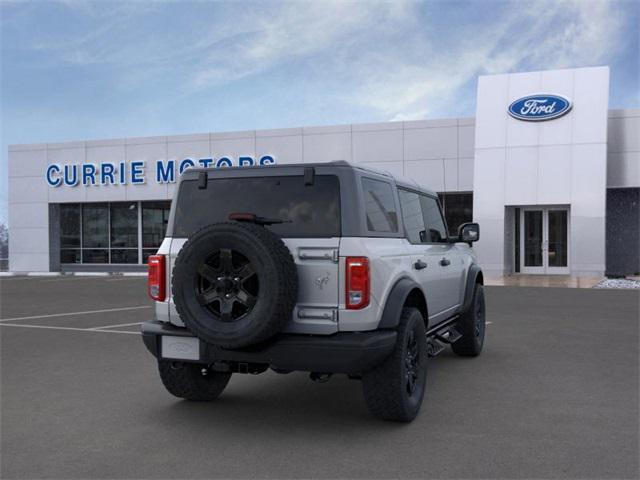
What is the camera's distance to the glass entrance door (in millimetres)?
23552

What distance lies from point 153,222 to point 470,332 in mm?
24673

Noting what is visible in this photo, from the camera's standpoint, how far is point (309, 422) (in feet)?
16.9

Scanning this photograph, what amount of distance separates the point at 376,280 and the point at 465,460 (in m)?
1.34

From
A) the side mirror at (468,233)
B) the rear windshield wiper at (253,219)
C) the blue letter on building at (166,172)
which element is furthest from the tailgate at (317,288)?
the blue letter on building at (166,172)

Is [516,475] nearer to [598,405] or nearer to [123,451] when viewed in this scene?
[598,405]

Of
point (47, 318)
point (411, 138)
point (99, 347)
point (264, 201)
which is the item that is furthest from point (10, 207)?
point (264, 201)

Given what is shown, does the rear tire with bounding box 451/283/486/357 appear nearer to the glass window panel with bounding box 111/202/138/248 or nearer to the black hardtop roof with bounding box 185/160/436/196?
the black hardtop roof with bounding box 185/160/436/196

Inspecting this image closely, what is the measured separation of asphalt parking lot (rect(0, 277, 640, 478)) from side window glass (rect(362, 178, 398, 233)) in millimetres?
1529

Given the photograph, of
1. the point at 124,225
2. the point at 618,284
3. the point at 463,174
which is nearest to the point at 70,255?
the point at 124,225

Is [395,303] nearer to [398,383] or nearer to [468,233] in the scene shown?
[398,383]

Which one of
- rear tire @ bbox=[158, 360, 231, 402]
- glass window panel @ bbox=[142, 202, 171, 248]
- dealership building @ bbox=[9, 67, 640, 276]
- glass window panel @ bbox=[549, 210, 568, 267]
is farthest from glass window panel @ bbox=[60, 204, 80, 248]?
rear tire @ bbox=[158, 360, 231, 402]

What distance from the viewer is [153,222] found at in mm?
30484

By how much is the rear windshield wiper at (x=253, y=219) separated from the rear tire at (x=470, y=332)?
3639 millimetres

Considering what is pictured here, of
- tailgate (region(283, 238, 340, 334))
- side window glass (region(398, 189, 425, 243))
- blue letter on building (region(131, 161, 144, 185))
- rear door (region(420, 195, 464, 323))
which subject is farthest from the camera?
blue letter on building (region(131, 161, 144, 185))
